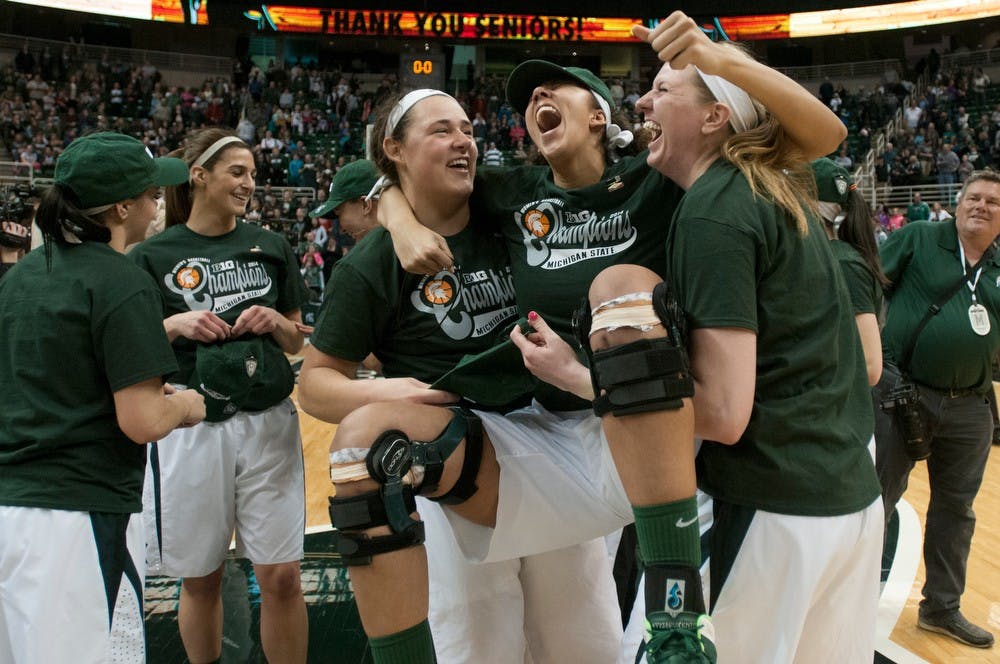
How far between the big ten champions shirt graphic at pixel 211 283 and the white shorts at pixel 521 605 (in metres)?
1.25

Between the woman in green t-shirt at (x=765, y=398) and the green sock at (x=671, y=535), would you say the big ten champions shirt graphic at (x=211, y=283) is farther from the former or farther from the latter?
the green sock at (x=671, y=535)

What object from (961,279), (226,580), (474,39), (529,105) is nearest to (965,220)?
(961,279)

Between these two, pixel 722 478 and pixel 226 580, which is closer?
pixel 722 478

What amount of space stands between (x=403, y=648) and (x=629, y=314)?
3.31ft

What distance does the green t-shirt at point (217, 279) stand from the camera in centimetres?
351

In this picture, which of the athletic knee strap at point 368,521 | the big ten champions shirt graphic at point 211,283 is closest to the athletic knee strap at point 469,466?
the athletic knee strap at point 368,521

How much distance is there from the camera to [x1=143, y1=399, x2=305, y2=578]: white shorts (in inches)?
135

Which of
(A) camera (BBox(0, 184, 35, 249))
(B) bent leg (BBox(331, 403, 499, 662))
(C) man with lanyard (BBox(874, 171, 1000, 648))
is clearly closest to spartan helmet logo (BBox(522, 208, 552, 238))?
(B) bent leg (BBox(331, 403, 499, 662))

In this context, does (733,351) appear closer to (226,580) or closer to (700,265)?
(700,265)

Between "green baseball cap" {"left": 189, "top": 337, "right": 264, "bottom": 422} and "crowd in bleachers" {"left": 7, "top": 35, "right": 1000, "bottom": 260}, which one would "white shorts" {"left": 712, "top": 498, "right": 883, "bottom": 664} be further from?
"crowd in bleachers" {"left": 7, "top": 35, "right": 1000, "bottom": 260}

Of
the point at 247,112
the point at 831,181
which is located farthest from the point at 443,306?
the point at 247,112

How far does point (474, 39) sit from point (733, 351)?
97.3 feet

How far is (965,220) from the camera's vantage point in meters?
4.32

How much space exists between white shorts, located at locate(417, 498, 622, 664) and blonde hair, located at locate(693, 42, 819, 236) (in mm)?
1314
